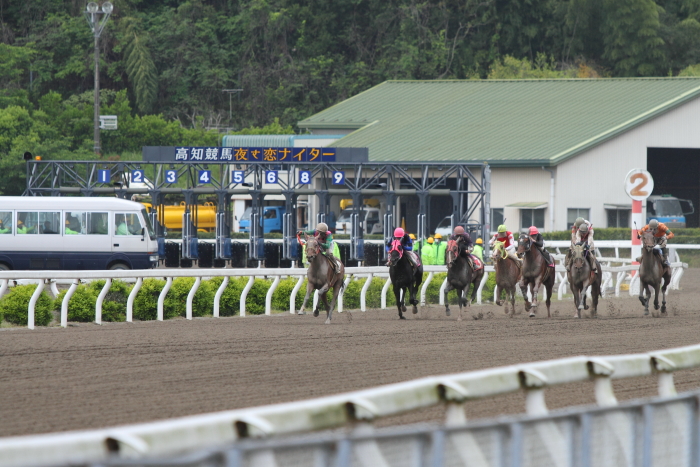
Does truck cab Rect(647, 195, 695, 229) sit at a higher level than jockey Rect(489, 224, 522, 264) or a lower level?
higher

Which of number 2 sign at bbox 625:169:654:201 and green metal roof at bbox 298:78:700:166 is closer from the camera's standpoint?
number 2 sign at bbox 625:169:654:201

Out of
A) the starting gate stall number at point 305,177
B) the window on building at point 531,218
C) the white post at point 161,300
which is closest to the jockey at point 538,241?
the white post at point 161,300

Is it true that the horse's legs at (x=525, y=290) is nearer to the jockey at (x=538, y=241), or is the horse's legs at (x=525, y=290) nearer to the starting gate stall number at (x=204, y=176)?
the jockey at (x=538, y=241)

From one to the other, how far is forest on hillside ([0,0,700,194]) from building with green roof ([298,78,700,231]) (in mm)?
11293

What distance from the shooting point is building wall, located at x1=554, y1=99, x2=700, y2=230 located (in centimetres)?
3288

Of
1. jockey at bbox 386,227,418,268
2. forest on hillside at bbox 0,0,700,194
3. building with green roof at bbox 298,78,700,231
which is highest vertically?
forest on hillside at bbox 0,0,700,194

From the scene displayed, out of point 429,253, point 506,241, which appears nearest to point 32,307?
point 506,241

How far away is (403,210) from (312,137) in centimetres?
428

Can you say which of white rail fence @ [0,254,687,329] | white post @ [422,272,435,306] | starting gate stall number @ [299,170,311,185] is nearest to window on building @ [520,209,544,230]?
starting gate stall number @ [299,170,311,185]

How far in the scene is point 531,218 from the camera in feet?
108

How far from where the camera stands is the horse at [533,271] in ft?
53.0

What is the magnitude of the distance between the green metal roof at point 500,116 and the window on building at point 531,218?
1.42 m

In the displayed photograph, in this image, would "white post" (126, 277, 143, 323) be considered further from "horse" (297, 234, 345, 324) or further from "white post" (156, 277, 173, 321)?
"horse" (297, 234, 345, 324)

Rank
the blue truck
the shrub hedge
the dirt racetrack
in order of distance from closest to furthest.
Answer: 1. the dirt racetrack
2. the shrub hedge
3. the blue truck
